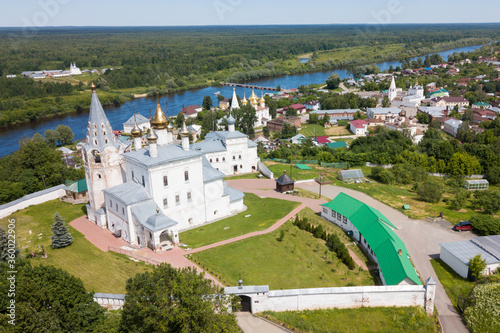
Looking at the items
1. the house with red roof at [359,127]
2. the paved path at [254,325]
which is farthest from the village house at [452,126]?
the paved path at [254,325]

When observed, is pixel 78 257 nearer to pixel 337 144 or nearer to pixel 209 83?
pixel 337 144

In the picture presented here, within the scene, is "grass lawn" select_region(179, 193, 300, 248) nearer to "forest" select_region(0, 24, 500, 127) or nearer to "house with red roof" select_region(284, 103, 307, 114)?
"house with red roof" select_region(284, 103, 307, 114)

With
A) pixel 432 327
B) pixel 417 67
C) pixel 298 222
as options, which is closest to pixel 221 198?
pixel 298 222

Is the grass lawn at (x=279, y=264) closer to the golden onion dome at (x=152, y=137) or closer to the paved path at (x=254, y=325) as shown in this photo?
the paved path at (x=254, y=325)

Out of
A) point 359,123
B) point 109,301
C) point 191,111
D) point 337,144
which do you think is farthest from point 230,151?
point 191,111

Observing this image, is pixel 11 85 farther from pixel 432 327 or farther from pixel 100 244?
pixel 432 327

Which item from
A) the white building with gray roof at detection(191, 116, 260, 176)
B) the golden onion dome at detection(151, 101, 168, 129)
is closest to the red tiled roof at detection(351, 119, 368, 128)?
the white building with gray roof at detection(191, 116, 260, 176)

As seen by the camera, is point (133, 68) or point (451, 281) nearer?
point (451, 281)
